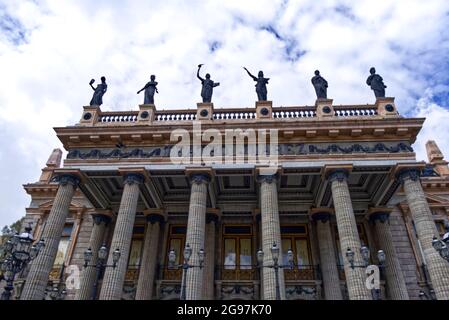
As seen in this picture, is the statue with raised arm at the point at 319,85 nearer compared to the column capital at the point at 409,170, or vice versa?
the column capital at the point at 409,170

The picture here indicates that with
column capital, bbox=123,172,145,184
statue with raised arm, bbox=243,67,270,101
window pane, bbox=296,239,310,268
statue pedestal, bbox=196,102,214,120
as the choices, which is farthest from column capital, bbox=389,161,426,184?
column capital, bbox=123,172,145,184

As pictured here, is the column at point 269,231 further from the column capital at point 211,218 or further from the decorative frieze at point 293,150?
the column capital at point 211,218

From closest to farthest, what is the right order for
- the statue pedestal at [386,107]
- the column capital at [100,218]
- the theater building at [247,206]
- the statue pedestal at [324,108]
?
the theater building at [247,206]
the statue pedestal at [386,107]
the statue pedestal at [324,108]
the column capital at [100,218]

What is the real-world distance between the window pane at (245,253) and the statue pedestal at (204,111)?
7174 millimetres

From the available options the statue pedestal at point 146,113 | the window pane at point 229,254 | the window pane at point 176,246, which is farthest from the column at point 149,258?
the statue pedestal at point 146,113

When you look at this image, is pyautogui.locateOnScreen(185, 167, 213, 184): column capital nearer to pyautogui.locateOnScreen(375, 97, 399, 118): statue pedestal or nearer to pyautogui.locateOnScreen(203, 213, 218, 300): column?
pyautogui.locateOnScreen(203, 213, 218, 300): column

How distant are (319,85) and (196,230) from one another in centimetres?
1023

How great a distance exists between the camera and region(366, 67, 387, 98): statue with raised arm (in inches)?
739

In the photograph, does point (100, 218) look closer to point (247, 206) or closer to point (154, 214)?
point (154, 214)

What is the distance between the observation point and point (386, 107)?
1788 centimetres

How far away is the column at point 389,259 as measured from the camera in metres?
17.2

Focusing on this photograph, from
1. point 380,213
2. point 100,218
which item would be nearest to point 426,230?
point 380,213

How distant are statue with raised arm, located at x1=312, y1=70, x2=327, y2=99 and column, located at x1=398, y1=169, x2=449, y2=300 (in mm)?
5617
